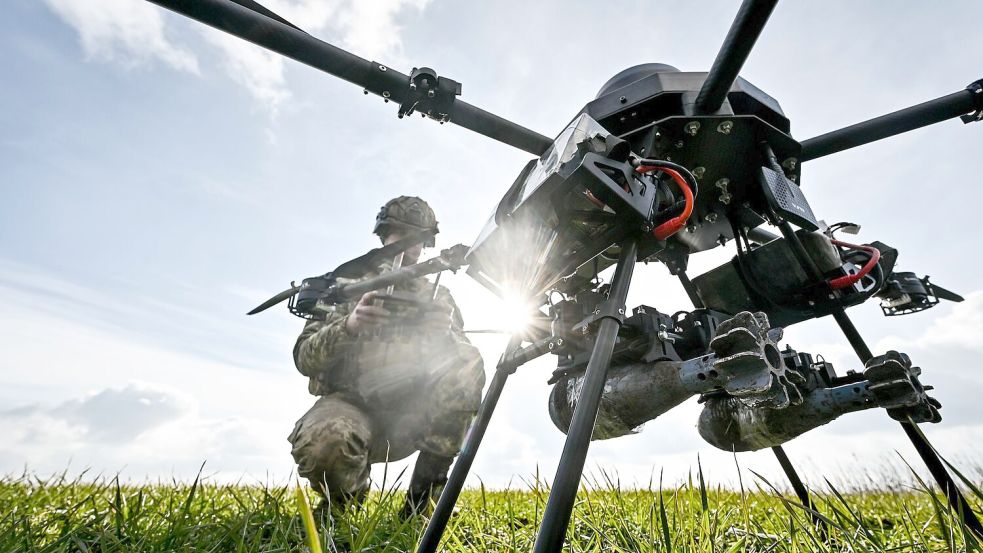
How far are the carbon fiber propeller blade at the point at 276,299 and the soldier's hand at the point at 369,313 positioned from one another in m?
1.27

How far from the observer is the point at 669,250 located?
231 centimetres

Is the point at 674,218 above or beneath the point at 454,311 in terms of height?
beneath

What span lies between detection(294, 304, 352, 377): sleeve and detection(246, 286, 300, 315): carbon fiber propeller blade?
0.42 meters

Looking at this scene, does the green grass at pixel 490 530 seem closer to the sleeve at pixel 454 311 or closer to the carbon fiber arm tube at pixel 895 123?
the carbon fiber arm tube at pixel 895 123

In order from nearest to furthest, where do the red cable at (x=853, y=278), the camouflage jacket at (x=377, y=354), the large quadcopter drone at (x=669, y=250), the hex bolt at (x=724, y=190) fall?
the large quadcopter drone at (x=669, y=250)
the hex bolt at (x=724, y=190)
the red cable at (x=853, y=278)
the camouflage jacket at (x=377, y=354)

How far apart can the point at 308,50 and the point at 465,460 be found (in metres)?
1.61

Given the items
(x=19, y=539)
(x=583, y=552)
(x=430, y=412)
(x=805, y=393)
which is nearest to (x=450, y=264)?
(x=430, y=412)

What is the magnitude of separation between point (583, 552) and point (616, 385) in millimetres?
725

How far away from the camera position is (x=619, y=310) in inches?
52.2

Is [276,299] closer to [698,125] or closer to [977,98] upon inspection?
[698,125]

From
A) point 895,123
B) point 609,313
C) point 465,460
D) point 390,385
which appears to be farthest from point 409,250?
point 895,123

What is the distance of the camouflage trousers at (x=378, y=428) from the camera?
3.24 m

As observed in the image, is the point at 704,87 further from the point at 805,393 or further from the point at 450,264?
the point at 450,264

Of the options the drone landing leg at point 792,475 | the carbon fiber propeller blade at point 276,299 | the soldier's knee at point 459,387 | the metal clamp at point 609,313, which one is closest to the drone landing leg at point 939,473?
the drone landing leg at point 792,475
